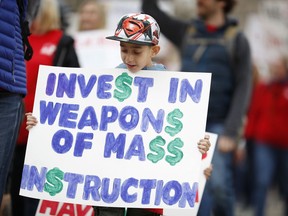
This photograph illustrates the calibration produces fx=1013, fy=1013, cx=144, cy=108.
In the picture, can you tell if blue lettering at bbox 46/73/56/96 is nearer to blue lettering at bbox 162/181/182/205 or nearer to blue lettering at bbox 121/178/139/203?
blue lettering at bbox 121/178/139/203

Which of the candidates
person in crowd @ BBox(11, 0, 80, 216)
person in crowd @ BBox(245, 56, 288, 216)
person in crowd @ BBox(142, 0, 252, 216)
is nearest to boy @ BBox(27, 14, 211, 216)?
person in crowd @ BBox(11, 0, 80, 216)

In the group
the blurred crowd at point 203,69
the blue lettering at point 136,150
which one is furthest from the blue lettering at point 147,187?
the blurred crowd at point 203,69

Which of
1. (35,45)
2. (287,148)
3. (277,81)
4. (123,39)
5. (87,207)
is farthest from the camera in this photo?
(277,81)

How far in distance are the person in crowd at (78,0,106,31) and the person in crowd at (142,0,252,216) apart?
183cm

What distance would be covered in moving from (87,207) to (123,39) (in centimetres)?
125

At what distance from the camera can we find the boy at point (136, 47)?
5.41m

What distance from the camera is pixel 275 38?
12.8 metres

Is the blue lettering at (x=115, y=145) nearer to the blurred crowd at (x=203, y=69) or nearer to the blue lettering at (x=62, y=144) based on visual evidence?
the blue lettering at (x=62, y=144)

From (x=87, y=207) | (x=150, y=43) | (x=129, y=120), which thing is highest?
(x=150, y=43)

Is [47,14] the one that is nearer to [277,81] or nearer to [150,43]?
[150,43]

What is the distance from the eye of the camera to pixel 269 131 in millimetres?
10148

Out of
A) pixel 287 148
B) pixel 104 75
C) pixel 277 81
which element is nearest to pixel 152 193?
pixel 104 75

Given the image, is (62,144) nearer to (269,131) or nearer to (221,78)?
(221,78)

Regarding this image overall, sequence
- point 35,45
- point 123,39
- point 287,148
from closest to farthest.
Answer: point 123,39 → point 35,45 → point 287,148
